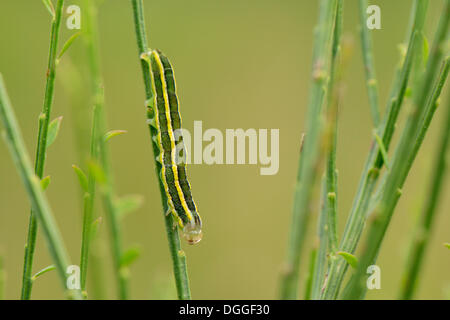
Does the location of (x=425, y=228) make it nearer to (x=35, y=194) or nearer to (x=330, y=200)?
(x=330, y=200)

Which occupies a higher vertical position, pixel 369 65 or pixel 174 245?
pixel 369 65

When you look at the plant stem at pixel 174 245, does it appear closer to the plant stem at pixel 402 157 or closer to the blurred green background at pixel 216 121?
the plant stem at pixel 402 157

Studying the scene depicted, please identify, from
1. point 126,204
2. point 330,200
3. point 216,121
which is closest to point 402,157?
point 330,200

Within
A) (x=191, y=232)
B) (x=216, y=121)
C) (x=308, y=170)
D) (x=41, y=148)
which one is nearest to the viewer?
(x=308, y=170)

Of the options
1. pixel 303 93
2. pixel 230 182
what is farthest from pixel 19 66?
pixel 303 93

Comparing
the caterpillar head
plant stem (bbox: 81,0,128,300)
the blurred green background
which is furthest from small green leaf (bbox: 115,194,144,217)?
the blurred green background

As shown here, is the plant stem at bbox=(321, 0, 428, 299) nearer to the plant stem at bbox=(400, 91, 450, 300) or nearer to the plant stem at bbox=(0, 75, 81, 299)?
the plant stem at bbox=(400, 91, 450, 300)
